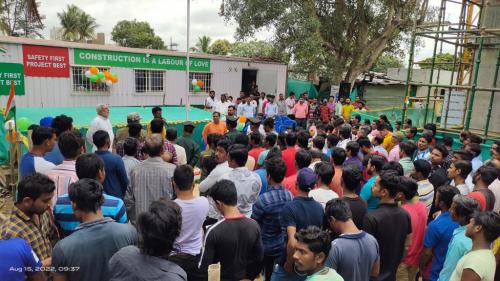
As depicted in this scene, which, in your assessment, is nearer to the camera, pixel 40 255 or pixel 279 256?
pixel 40 255

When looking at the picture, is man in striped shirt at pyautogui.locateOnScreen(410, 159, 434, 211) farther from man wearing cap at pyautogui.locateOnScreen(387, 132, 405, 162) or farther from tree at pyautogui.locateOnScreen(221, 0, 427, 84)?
tree at pyautogui.locateOnScreen(221, 0, 427, 84)

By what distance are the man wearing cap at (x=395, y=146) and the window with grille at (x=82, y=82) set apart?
1015 centimetres

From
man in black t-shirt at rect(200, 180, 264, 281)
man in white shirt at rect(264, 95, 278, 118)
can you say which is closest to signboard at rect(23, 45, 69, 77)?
man in white shirt at rect(264, 95, 278, 118)

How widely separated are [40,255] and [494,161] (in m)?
5.34

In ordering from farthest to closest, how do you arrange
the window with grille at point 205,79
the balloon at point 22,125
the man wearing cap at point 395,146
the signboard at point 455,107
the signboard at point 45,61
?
the window with grille at point 205,79
the signboard at point 45,61
the signboard at point 455,107
the balloon at point 22,125
the man wearing cap at point 395,146

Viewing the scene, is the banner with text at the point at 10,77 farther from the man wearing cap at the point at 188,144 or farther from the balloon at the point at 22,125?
the man wearing cap at the point at 188,144

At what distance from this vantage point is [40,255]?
2363 mm

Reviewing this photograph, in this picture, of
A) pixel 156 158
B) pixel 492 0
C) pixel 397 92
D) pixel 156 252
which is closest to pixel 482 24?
pixel 492 0

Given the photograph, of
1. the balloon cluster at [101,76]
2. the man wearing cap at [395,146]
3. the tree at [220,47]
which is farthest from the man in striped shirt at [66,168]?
the tree at [220,47]

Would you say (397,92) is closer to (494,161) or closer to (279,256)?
(494,161)

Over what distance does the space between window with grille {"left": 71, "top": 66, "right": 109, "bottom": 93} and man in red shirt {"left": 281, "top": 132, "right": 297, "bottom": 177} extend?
9793 mm

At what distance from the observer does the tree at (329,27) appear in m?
15.4

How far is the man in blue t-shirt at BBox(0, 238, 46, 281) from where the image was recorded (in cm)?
201

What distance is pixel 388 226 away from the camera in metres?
2.90
